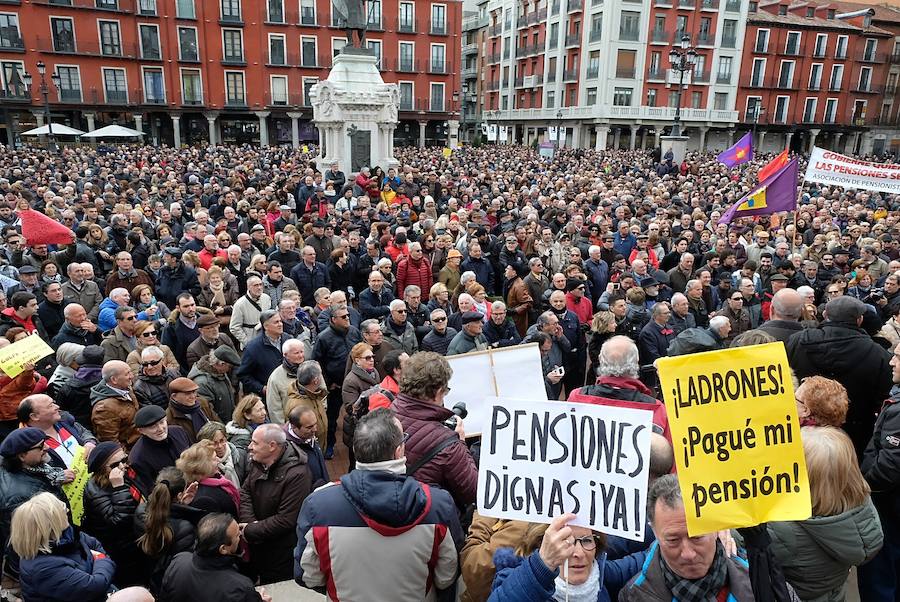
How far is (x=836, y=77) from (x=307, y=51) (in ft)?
143

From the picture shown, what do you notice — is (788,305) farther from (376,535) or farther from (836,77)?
(836,77)

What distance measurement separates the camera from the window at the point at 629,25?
46.3 meters

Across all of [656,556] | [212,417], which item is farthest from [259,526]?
[656,556]

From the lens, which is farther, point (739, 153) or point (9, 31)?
point (9, 31)

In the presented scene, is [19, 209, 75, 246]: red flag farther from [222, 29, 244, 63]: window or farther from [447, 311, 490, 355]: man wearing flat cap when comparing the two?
[222, 29, 244, 63]: window

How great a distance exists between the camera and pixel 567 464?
7.72ft

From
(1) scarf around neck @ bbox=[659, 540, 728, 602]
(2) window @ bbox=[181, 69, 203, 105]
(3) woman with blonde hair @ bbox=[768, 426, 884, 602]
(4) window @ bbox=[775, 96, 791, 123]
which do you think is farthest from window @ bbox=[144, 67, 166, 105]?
(4) window @ bbox=[775, 96, 791, 123]

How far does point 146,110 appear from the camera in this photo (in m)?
42.3

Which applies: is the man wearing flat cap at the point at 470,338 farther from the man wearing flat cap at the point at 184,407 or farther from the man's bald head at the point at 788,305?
the man's bald head at the point at 788,305

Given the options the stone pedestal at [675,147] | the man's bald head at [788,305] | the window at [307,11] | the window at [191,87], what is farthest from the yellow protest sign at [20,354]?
the window at [307,11]

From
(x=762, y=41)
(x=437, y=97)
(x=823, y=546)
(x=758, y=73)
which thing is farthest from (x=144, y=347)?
(x=762, y=41)

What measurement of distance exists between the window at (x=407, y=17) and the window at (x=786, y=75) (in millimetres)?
30240

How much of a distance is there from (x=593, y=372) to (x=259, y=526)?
5.14m

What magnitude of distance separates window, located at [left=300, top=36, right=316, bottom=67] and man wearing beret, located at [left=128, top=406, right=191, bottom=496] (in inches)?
1799
